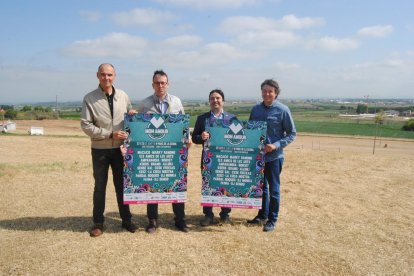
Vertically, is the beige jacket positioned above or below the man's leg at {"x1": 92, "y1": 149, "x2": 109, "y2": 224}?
above

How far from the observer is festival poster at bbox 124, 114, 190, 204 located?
460 cm

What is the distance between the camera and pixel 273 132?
500 centimetres

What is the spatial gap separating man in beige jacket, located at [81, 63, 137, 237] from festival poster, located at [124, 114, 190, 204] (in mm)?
196

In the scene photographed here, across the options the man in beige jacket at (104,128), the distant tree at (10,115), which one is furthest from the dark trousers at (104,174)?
the distant tree at (10,115)

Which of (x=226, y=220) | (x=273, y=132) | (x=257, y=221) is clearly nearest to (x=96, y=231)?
(x=226, y=220)

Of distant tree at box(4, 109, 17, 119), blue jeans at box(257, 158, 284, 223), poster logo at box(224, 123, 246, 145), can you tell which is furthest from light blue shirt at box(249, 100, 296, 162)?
distant tree at box(4, 109, 17, 119)

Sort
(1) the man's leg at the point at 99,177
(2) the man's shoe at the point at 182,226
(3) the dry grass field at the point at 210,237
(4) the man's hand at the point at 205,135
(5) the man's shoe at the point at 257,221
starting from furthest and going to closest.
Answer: (5) the man's shoe at the point at 257,221, (2) the man's shoe at the point at 182,226, (4) the man's hand at the point at 205,135, (1) the man's leg at the point at 99,177, (3) the dry grass field at the point at 210,237

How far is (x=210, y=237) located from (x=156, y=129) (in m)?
1.70

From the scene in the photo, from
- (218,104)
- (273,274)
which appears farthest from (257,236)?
(218,104)

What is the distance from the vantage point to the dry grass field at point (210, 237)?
3982mm

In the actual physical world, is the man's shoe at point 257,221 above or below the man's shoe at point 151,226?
below

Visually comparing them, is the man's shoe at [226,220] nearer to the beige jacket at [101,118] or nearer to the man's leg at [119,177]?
the man's leg at [119,177]

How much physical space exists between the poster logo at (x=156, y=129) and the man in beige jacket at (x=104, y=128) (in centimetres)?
32

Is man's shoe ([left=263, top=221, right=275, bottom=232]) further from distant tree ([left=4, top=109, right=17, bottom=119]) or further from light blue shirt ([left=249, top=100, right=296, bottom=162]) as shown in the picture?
distant tree ([left=4, top=109, right=17, bottom=119])
